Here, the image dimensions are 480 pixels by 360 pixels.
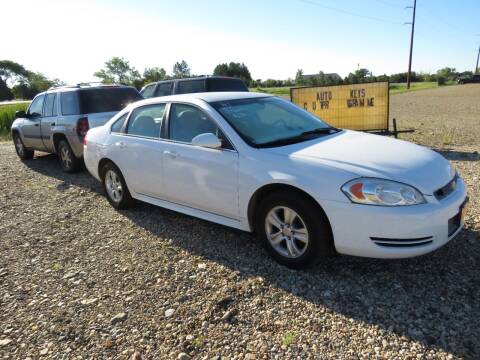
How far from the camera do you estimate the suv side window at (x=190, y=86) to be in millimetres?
10495

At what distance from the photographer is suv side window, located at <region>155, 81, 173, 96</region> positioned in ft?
37.0

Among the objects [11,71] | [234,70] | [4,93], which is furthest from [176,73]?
[11,71]

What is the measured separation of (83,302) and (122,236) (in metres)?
1.38

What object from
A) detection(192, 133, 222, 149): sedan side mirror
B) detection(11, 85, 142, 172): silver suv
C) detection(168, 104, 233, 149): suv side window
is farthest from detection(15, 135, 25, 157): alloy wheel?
detection(192, 133, 222, 149): sedan side mirror

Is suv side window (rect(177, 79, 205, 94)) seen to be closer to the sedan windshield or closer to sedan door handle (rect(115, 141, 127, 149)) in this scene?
sedan door handle (rect(115, 141, 127, 149))

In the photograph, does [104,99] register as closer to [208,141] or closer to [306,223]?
[208,141]

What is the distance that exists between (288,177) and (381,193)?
0.76m

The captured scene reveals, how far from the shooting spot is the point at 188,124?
4.33m

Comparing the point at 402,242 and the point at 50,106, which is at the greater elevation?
the point at 50,106

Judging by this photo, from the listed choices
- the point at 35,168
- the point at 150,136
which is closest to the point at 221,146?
the point at 150,136

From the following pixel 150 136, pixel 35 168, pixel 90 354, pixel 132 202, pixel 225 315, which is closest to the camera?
→ pixel 90 354

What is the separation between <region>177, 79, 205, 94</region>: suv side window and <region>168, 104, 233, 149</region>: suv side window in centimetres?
619

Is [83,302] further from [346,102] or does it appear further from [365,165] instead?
[346,102]

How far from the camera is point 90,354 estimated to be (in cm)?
277
